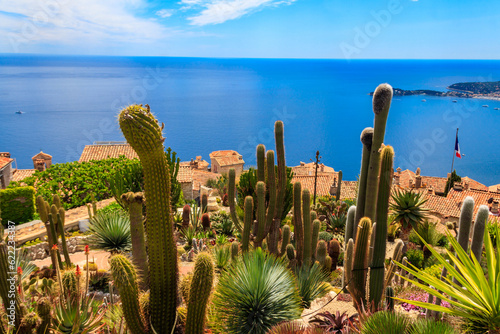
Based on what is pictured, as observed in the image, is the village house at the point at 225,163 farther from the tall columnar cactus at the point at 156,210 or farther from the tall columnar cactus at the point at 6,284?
the tall columnar cactus at the point at 6,284

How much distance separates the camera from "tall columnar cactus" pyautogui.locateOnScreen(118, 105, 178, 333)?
16.6ft

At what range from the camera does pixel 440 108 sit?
130 metres

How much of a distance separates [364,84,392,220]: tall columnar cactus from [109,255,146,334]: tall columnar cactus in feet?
14.2

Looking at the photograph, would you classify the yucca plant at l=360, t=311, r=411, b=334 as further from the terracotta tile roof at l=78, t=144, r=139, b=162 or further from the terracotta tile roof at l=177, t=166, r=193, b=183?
the terracotta tile roof at l=78, t=144, r=139, b=162

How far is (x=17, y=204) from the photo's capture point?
14.9 m

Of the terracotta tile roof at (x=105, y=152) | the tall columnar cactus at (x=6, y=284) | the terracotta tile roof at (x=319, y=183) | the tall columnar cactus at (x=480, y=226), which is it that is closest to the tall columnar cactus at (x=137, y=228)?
the tall columnar cactus at (x=6, y=284)

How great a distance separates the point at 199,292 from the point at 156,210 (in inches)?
49.6

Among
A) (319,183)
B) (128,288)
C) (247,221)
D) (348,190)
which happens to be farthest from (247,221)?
(319,183)

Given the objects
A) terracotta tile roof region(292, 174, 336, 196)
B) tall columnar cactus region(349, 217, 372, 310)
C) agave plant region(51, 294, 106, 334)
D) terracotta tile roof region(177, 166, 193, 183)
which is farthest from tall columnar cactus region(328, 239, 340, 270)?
terracotta tile roof region(292, 174, 336, 196)

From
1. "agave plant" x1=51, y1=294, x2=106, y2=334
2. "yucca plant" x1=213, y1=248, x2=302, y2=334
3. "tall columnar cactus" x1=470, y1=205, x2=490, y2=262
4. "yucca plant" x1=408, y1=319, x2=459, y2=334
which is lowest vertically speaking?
"agave plant" x1=51, y1=294, x2=106, y2=334

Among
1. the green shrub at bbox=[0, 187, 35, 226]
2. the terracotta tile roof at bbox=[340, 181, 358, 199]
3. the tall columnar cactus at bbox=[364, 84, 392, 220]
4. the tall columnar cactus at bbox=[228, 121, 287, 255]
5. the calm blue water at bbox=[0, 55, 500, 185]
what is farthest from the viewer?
the calm blue water at bbox=[0, 55, 500, 185]

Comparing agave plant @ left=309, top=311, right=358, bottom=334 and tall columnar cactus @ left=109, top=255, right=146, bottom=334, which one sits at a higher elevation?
tall columnar cactus @ left=109, top=255, right=146, bottom=334

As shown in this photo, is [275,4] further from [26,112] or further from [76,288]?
[76,288]

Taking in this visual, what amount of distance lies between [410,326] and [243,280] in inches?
85.7
